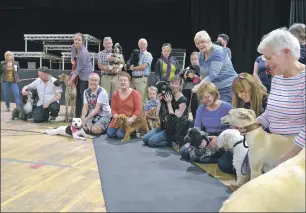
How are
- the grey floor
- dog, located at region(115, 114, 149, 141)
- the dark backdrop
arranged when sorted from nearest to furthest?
the grey floor < dog, located at region(115, 114, 149, 141) < the dark backdrop

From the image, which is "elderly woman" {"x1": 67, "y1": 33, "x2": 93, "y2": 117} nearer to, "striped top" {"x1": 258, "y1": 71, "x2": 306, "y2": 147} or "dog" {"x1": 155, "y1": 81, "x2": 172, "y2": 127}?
"dog" {"x1": 155, "y1": 81, "x2": 172, "y2": 127}

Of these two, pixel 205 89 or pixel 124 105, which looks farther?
pixel 124 105

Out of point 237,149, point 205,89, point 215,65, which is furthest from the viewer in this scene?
point 215,65

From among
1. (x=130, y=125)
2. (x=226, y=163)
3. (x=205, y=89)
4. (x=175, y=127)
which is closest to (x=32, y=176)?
(x=226, y=163)

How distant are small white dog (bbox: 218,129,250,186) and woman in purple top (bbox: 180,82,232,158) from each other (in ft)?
1.34

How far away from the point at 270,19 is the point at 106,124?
164 inches

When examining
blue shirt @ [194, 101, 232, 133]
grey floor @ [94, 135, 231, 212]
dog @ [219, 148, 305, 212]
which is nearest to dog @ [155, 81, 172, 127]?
grey floor @ [94, 135, 231, 212]

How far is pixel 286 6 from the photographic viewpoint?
21.7 ft

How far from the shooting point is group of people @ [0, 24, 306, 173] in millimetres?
1708

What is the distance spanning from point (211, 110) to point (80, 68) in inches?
97.2

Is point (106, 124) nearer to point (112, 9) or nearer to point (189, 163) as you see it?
point (189, 163)

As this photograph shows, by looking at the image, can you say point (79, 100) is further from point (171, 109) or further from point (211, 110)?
point (211, 110)

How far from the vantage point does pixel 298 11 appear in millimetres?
6066

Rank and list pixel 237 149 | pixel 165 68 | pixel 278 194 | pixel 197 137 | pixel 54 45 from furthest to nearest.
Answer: pixel 54 45 → pixel 165 68 → pixel 197 137 → pixel 237 149 → pixel 278 194
